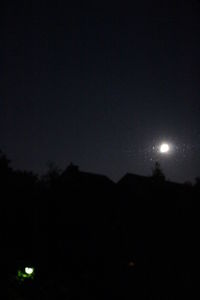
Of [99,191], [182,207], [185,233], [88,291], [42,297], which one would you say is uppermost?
[99,191]

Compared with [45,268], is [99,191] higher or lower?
higher

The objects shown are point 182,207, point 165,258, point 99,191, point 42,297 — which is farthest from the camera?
point 99,191

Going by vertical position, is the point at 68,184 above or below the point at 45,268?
above

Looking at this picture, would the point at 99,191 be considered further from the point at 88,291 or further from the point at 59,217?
the point at 88,291

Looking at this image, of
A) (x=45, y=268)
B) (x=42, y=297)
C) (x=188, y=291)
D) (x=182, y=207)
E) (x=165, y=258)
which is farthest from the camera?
(x=45, y=268)

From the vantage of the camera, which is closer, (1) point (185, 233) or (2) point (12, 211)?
(1) point (185, 233)

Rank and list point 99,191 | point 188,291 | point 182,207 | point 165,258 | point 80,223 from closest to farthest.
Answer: point 188,291 → point 165,258 → point 182,207 → point 80,223 → point 99,191

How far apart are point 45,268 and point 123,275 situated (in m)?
6.94

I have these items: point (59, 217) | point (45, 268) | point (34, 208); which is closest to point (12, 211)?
point (34, 208)

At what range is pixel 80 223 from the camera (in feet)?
73.4


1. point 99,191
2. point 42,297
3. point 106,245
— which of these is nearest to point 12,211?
point 99,191

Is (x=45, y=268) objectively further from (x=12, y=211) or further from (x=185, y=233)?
(x=185, y=233)

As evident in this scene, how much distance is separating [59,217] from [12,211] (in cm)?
554

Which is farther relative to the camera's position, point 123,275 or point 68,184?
point 68,184
